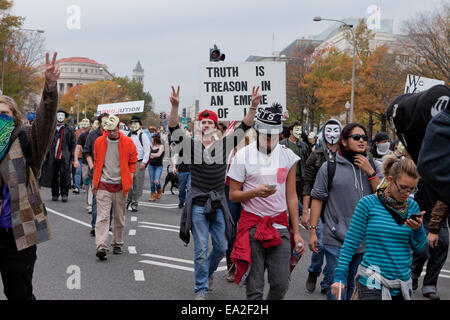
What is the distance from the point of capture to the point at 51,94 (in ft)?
13.3

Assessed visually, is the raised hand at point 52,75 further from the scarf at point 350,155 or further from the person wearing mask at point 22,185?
the scarf at point 350,155

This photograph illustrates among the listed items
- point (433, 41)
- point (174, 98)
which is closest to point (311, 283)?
point (174, 98)

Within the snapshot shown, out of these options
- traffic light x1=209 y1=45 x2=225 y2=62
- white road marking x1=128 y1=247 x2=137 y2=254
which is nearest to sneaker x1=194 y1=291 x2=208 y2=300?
white road marking x1=128 y1=247 x2=137 y2=254

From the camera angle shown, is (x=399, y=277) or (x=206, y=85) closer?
(x=399, y=277)

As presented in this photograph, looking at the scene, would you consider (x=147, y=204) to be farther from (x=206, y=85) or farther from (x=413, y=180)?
(x=413, y=180)

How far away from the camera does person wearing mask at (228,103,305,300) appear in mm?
4887

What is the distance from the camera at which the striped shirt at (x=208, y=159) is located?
6.48 metres

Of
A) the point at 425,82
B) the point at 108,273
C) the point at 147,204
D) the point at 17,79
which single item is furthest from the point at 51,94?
the point at 17,79

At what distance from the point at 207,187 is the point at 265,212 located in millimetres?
1610

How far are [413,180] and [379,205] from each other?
13.0 inches

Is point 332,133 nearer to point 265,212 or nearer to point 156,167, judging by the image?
point 265,212

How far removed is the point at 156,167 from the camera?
15.5 metres

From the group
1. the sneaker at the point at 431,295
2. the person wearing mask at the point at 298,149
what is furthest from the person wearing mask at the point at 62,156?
the sneaker at the point at 431,295
